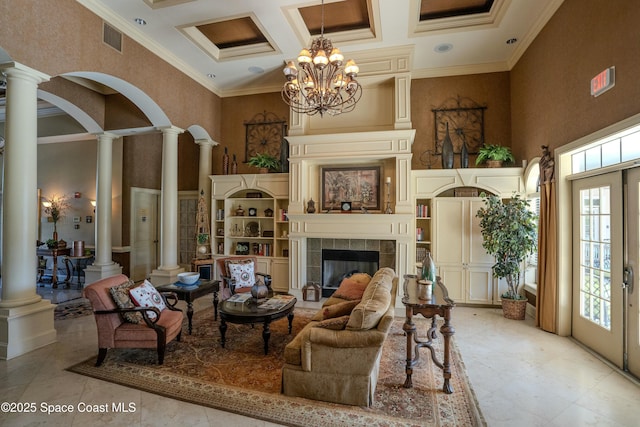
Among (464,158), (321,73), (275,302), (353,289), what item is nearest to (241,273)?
(275,302)

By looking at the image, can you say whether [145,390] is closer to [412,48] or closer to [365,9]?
[365,9]

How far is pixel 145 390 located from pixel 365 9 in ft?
18.1

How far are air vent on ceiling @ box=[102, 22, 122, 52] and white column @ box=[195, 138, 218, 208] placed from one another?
2.54 m

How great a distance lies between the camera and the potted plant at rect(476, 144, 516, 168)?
17.7 feet

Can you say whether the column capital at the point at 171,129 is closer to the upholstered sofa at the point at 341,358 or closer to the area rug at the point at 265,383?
the area rug at the point at 265,383

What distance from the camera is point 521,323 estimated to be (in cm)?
461

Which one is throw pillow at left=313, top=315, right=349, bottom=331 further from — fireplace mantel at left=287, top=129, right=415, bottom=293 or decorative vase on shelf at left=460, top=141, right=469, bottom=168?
decorative vase on shelf at left=460, top=141, right=469, bottom=168

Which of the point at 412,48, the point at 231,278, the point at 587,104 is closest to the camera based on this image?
the point at 587,104

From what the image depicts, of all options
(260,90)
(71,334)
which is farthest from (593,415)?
(260,90)

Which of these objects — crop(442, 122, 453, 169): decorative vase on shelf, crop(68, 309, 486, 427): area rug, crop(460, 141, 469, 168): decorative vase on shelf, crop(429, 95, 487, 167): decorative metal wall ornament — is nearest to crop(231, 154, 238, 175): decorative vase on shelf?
crop(68, 309, 486, 427): area rug

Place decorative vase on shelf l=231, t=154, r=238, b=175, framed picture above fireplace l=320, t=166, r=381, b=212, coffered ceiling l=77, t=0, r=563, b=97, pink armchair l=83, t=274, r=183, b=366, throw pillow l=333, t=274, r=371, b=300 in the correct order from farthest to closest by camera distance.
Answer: decorative vase on shelf l=231, t=154, r=238, b=175, framed picture above fireplace l=320, t=166, r=381, b=212, coffered ceiling l=77, t=0, r=563, b=97, throw pillow l=333, t=274, r=371, b=300, pink armchair l=83, t=274, r=183, b=366

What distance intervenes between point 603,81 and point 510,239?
2.35 metres

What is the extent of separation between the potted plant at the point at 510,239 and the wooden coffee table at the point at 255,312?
10.8 feet

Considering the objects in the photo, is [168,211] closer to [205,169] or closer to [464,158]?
[205,169]
